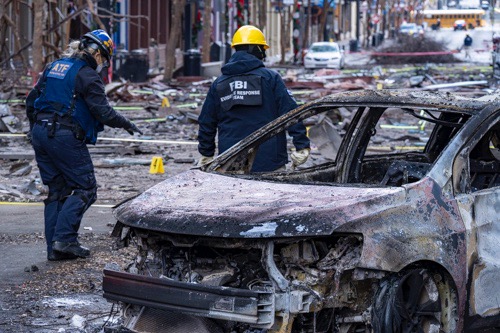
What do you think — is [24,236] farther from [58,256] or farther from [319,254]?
[319,254]

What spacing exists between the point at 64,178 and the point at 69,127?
445mm

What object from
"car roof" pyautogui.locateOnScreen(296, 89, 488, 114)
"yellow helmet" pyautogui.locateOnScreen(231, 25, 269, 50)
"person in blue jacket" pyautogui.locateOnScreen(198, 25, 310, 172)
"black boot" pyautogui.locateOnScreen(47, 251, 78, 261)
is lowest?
"black boot" pyautogui.locateOnScreen(47, 251, 78, 261)

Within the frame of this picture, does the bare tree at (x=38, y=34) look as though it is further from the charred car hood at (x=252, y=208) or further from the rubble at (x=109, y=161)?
the charred car hood at (x=252, y=208)

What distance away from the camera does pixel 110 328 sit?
6.35 meters

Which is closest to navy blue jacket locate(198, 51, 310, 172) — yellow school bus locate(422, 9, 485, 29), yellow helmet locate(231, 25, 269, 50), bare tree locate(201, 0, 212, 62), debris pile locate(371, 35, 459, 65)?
yellow helmet locate(231, 25, 269, 50)

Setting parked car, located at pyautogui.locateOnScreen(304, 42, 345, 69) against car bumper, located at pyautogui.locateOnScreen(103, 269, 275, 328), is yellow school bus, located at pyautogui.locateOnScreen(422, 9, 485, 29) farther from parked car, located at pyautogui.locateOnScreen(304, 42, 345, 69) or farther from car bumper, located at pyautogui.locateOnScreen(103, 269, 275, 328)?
car bumper, located at pyautogui.locateOnScreen(103, 269, 275, 328)

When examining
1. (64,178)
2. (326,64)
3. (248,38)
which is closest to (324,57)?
(326,64)

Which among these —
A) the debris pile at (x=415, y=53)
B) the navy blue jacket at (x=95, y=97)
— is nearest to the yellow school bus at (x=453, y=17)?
the debris pile at (x=415, y=53)

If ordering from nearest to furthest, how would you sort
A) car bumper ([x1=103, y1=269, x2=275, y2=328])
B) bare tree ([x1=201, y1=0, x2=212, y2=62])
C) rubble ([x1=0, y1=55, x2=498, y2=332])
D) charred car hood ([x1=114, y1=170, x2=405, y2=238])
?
car bumper ([x1=103, y1=269, x2=275, y2=328]) → charred car hood ([x1=114, y1=170, x2=405, y2=238]) → rubble ([x1=0, y1=55, x2=498, y2=332]) → bare tree ([x1=201, y1=0, x2=212, y2=62])

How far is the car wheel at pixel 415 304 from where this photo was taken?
18.9 ft

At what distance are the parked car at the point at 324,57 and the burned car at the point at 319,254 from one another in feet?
145

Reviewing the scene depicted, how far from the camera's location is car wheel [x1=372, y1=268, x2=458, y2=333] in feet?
18.9

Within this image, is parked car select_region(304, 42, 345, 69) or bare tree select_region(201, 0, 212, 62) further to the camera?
parked car select_region(304, 42, 345, 69)

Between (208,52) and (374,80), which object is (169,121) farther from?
(208,52)
